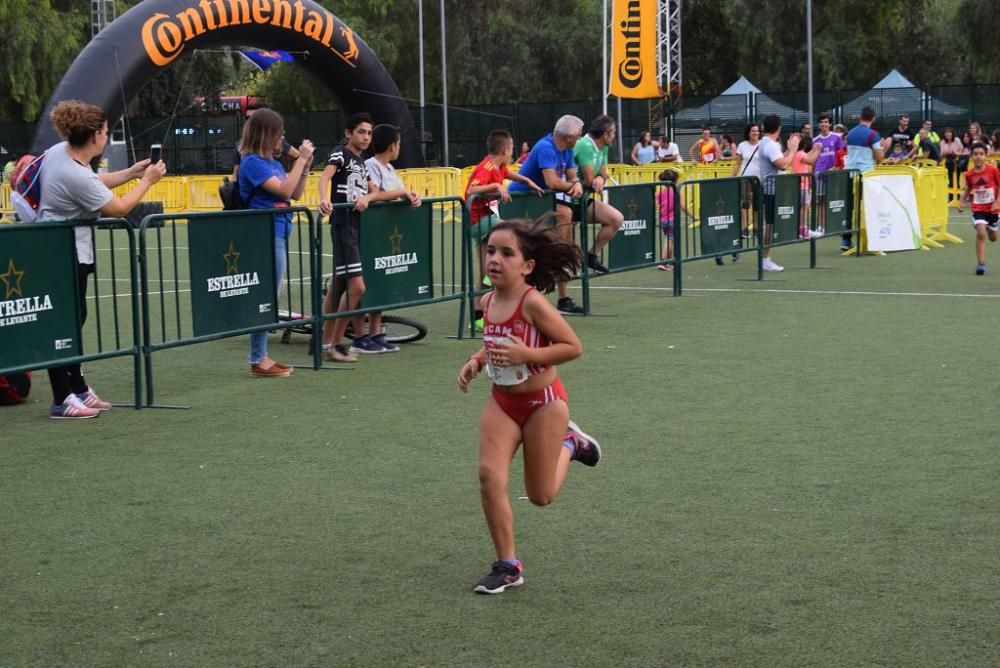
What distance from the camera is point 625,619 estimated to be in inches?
193

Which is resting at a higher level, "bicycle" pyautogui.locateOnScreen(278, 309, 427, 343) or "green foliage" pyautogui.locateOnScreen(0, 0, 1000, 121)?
"green foliage" pyautogui.locateOnScreen(0, 0, 1000, 121)

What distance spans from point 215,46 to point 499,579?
20.2 meters

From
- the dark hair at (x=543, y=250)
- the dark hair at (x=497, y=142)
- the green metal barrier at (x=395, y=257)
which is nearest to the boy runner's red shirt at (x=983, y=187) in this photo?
the dark hair at (x=497, y=142)

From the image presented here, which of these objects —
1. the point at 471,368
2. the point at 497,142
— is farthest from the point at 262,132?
the point at 471,368

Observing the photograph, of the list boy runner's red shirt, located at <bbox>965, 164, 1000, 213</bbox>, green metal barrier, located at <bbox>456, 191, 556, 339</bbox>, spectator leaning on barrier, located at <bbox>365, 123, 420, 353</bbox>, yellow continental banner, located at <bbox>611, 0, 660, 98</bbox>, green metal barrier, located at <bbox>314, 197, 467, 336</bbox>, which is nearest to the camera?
green metal barrier, located at <bbox>314, 197, 467, 336</bbox>

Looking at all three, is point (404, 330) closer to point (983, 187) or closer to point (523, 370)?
point (523, 370)

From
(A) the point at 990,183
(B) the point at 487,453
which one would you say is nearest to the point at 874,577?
(B) the point at 487,453

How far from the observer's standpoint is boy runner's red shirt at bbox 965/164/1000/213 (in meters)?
16.2

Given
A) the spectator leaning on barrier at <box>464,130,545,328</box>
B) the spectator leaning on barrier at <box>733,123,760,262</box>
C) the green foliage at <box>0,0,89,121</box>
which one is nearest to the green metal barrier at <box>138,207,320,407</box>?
the spectator leaning on barrier at <box>464,130,545,328</box>

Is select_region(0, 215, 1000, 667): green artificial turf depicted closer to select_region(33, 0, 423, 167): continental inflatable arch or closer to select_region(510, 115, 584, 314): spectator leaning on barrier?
select_region(510, 115, 584, 314): spectator leaning on barrier

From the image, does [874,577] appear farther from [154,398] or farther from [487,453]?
[154,398]

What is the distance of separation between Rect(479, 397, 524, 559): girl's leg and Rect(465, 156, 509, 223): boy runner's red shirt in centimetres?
718

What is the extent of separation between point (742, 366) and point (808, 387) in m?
0.96

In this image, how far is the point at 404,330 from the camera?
1218 cm
